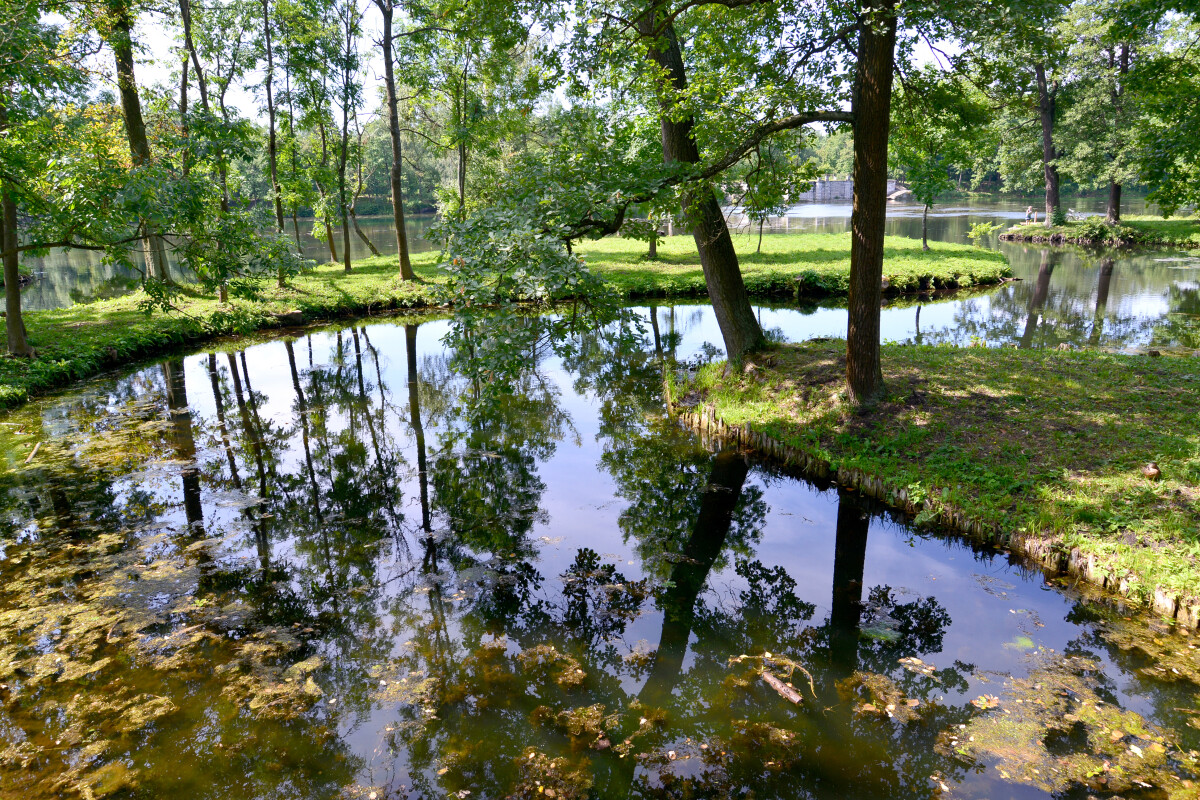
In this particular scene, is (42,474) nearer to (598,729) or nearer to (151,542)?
(151,542)

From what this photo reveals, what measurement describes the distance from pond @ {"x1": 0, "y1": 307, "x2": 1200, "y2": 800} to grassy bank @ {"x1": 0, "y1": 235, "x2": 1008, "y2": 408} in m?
4.45

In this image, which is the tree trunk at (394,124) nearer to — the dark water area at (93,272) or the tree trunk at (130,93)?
the dark water area at (93,272)

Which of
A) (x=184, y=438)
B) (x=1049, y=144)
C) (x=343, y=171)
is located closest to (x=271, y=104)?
(x=343, y=171)

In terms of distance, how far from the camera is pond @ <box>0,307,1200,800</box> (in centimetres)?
433

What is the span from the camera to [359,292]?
21531 mm

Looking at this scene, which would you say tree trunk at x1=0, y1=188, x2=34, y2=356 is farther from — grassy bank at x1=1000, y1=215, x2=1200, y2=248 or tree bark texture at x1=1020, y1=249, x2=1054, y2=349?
grassy bank at x1=1000, y1=215, x2=1200, y2=248

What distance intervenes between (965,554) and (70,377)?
16462 mm

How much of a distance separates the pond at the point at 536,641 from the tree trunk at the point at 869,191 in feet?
6.62

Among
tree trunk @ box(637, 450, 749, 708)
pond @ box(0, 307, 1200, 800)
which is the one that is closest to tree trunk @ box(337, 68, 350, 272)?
pond @ box(0, 307, 1200, 800)

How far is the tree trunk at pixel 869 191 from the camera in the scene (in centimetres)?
797

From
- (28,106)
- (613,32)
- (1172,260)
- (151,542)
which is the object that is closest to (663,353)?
(613,32)

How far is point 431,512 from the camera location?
322 inches

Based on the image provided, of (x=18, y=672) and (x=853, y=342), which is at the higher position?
(x=853, y=342)

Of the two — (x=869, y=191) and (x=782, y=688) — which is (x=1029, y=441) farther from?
(x=782, y=688)
